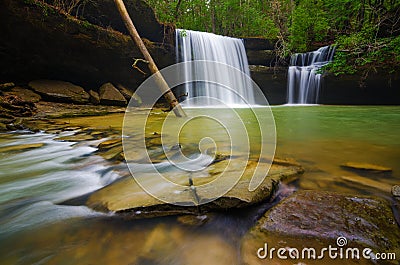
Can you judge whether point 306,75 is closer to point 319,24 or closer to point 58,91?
point 319,24

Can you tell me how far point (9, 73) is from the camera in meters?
7.43

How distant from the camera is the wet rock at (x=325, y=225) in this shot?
98cm

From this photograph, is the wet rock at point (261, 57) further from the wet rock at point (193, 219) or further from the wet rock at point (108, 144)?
the wet rock at point (193, 219)

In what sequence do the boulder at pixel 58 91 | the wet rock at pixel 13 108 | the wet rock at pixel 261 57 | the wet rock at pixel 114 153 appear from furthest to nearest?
1. the wet rock at pixel 261 57
2. the boulder at pixel 58 91
3. the wet rock at pixel 13 108
4. the wet rock at pixel 114 153

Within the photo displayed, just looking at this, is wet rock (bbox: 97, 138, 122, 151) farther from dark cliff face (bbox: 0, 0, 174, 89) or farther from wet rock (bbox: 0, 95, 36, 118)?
dark cliff face (bbox: 0, 0, 174, 89)

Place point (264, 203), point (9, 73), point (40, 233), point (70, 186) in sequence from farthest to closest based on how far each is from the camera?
point (9, 73)
point (70, 186)
point (264, 203)
point (40, 233)

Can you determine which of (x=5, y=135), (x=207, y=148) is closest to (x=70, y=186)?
(x=207, y=148)

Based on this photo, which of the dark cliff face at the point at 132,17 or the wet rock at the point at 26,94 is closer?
the wet rock at the point at 26,94

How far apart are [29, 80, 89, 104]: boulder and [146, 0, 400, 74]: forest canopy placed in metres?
5.41

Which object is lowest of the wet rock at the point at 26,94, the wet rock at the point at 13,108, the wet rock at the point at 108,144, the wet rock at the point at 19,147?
the wet rock at the point at 19,147

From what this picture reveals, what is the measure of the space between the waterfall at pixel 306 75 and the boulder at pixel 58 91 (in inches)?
441

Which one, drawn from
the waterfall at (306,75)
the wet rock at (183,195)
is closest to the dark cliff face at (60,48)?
the wet rock at (183,195)

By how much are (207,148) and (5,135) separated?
3992 millimetres

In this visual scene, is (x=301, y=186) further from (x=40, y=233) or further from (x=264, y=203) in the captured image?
(x=40, y=233)
